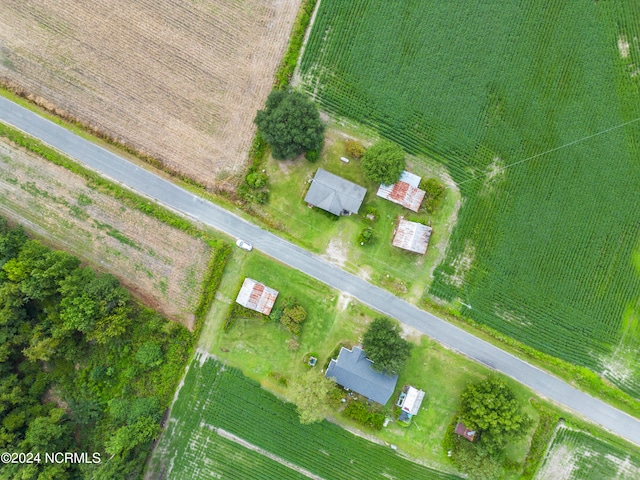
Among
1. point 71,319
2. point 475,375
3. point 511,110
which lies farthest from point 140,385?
point 511,110

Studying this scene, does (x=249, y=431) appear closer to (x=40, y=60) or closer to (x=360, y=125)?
(x=360, y=125)

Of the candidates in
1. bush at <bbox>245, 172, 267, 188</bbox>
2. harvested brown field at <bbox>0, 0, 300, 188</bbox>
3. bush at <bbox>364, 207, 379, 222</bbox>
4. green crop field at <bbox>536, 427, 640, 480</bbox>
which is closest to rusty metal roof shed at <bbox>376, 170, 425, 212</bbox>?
bush at <bbox>364, 207, 379, 222</bbox>

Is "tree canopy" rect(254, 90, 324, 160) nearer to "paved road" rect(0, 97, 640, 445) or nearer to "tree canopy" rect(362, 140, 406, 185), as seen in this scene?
"tree canopy" rect(362, 140, 406, 185)

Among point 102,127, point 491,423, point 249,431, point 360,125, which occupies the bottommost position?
point 249,431

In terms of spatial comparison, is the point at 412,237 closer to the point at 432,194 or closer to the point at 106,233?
the point at 432,194

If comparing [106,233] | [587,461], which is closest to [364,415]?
[587,461]

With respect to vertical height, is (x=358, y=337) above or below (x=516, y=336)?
below
